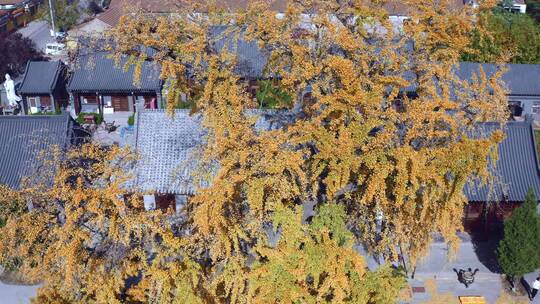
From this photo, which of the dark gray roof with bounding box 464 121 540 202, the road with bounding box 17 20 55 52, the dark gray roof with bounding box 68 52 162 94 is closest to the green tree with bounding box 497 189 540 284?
the dark gray roof with bounding box 464 121 540 202

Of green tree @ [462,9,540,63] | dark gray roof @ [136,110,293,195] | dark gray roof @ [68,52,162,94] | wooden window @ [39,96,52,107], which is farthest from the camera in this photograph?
green tree @ [462,9,540,63]

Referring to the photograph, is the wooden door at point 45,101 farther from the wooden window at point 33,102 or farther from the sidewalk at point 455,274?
the sidewalk at point 455,274

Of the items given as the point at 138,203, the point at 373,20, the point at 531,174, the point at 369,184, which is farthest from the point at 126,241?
the point at 531,174

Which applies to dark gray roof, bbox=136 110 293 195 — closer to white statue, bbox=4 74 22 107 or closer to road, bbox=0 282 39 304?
road, bbox=0 282 39 304

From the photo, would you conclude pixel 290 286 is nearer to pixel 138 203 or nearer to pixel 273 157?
pixel 273 157

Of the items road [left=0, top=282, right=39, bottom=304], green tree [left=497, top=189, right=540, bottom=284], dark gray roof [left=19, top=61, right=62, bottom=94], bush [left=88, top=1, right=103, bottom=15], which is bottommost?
bush [left=88, top=1, right=103, bottom=15]

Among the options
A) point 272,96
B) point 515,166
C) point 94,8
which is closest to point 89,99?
point 272,96
